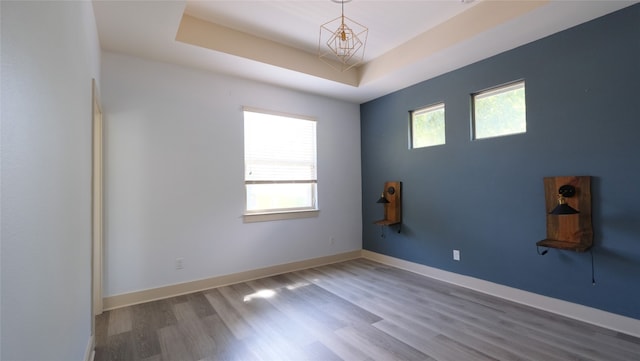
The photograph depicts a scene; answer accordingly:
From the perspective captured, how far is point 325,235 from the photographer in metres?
4.74

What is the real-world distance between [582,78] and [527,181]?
3.51 feet

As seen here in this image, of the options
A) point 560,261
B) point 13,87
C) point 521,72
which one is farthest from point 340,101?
point 13,87

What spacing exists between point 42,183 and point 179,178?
99.6 inches

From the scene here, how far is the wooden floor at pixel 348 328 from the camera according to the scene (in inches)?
86.9

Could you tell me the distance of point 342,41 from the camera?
3.53 meters

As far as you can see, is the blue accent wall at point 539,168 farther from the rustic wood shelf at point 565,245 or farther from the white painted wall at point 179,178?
the white painted wall at point 179,178

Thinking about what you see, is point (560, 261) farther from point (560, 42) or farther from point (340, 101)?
point (340, 101)

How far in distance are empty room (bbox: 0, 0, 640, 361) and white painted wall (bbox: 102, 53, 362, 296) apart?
0.02m

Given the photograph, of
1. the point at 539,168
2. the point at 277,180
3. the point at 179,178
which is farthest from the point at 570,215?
the point at 179,178

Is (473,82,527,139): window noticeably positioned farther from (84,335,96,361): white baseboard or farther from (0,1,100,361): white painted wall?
(84,335,96,361): white baseboard

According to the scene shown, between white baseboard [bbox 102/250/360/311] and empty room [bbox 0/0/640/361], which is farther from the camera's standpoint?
white baseboard [bbox 102/250/360/311]

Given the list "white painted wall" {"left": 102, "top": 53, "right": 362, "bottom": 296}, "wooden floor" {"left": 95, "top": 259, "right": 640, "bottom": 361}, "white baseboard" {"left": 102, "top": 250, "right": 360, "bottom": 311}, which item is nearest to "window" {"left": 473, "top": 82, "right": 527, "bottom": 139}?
"wooden floor" {"left": 95, "top": 259, "right": 640, "bottom": 361}

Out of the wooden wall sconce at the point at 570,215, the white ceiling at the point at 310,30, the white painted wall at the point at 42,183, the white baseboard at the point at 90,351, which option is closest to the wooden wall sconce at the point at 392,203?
the white ceiling at the point at 310,30

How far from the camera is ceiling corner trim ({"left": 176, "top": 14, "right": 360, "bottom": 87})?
2.99 meters
